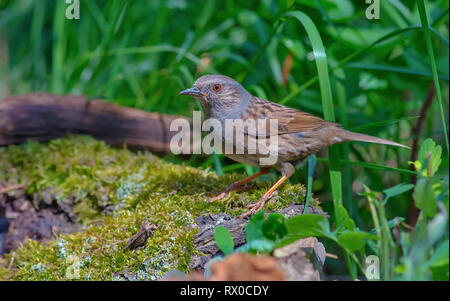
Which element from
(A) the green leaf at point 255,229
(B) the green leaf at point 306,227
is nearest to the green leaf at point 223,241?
(A) the green leaf at point 255,229

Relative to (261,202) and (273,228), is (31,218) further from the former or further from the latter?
(273,228)

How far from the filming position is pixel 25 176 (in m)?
3.83

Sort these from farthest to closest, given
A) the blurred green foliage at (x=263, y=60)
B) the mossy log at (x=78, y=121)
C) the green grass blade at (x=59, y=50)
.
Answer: the green grass blade at (x=59, y=50) < the blurred green foliage at (x=263, y=60) < the mossy log at (x=78, y=121)

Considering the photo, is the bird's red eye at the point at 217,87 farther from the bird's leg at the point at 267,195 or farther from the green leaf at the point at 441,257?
the green leaf at the point at 441,257

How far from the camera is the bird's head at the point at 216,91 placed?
322 cm

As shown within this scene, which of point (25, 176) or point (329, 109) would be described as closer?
point (329, 109)

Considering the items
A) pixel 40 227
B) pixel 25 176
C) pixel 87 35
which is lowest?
pixel 40 227

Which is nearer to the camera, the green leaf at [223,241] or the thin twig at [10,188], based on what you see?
the green leaf at [223,241]

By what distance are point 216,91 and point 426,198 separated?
1.80 metres

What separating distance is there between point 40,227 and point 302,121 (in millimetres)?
2187

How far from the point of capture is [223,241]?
203 cm

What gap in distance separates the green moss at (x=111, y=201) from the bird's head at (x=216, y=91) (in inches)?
22.4
